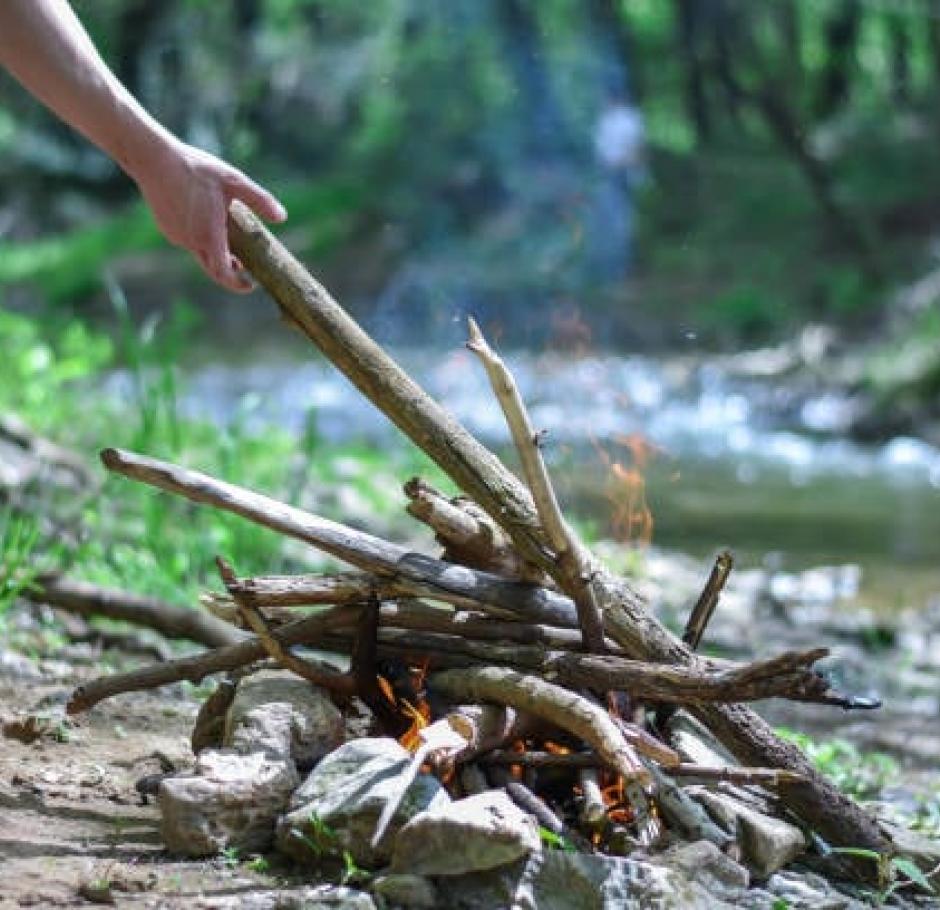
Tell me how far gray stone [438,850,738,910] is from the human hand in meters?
1.11

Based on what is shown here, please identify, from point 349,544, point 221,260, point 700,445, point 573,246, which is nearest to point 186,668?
point 349,544

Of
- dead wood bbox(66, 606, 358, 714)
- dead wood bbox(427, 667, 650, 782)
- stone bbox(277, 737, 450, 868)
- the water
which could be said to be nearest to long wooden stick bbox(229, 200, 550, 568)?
dead wood bbox(427, 667, 650, 782)

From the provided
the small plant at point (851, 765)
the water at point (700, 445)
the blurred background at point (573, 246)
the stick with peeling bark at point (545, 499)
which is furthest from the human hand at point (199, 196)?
the blurred background at point (573, 246)

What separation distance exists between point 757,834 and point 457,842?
0.57m

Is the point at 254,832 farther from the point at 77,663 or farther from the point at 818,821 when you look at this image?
the point at 77,663

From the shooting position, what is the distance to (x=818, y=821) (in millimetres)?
2811

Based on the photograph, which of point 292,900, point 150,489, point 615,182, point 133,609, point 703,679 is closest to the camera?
point 292,900

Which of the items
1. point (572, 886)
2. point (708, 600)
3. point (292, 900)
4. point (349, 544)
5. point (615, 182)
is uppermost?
point (615, 182)

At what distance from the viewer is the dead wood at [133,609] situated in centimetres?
418

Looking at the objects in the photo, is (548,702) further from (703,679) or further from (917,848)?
(917,848)

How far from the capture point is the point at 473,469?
2859 mm

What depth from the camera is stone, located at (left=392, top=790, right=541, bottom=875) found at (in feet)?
7.73

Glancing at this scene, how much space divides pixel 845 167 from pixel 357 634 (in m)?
17.9

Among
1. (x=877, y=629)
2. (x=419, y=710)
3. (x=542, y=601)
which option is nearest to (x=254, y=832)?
(x=419, y=710)
